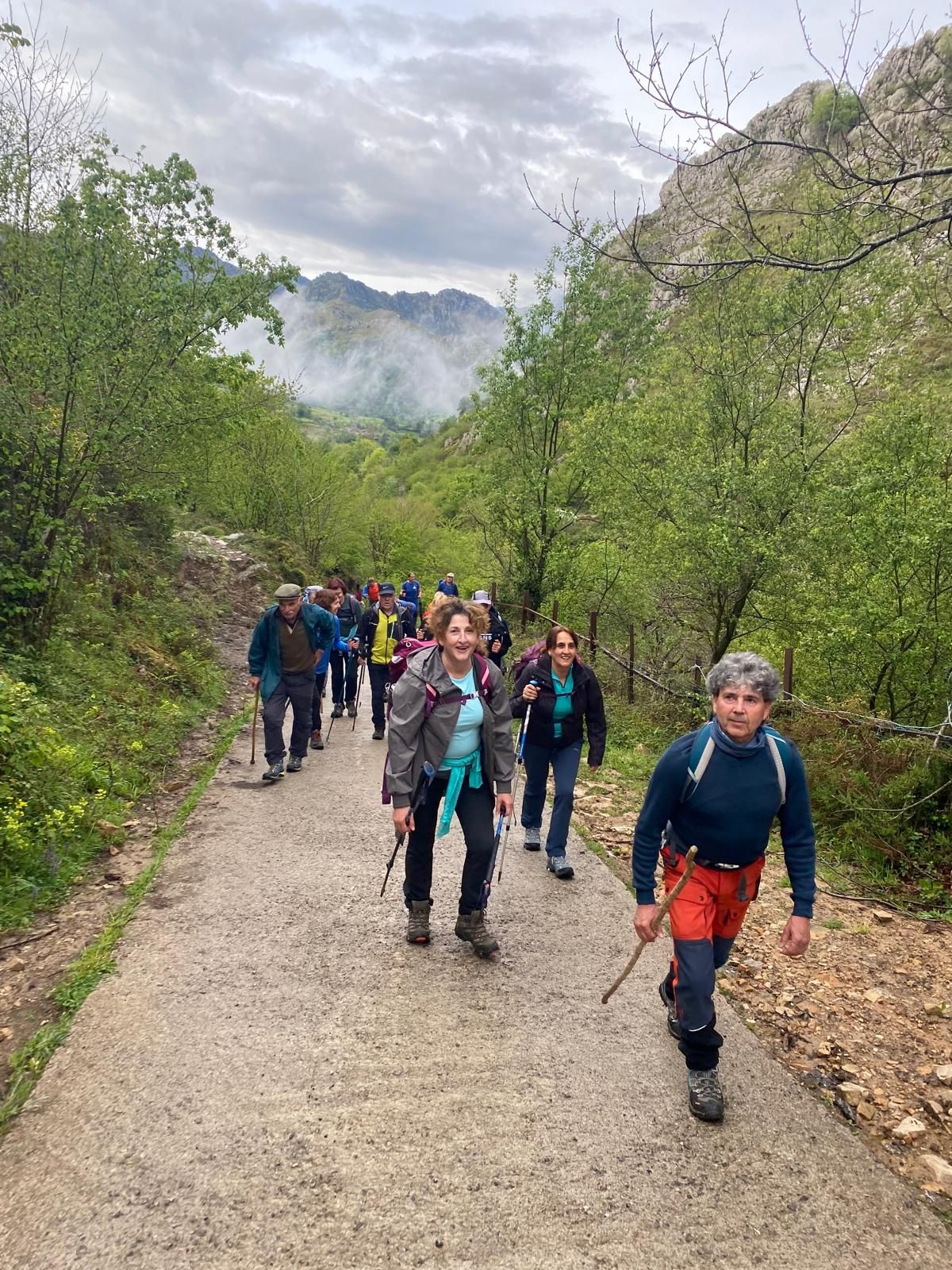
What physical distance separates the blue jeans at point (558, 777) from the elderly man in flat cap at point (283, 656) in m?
3.07

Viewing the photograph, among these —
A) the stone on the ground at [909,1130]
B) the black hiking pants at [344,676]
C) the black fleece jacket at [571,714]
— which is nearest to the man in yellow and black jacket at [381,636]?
the black hiking pants at [344,676]

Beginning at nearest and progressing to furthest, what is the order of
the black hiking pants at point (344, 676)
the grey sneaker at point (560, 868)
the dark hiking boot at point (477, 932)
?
the dark hiking boot at point (477, 932) → the grey sneaker at point (560, 868) → the black hiking pants at point (344, 676)

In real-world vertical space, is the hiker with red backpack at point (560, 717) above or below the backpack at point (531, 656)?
below

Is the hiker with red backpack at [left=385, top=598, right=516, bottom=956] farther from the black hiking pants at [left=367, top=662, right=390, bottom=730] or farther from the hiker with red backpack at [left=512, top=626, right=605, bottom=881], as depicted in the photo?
the black hiking pants at [left=367, top=662, right=390, bottom=730]

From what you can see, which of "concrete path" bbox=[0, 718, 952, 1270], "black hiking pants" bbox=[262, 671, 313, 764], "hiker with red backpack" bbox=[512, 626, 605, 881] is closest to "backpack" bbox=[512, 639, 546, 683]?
"hiker with red backpack" bbox=[512, 626, 605, 881]

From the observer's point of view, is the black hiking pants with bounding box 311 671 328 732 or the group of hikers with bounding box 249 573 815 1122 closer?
the group of hikers with bounding box 249 573 815 1122

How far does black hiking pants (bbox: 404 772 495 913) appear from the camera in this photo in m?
4.06

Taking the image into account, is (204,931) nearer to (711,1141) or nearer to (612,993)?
(612,993)

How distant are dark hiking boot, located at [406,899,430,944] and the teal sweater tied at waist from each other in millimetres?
617

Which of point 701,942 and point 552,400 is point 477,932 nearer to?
point 701,942

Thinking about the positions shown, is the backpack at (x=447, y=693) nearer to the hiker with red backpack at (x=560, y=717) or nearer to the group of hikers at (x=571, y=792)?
the group of hikers at (x=571, y=792)

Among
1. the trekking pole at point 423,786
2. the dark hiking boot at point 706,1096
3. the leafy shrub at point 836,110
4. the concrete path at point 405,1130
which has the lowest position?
the concrete path at point 405,1130

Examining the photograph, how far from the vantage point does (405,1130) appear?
2.83 m

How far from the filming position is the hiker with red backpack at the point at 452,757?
384 centimetres
